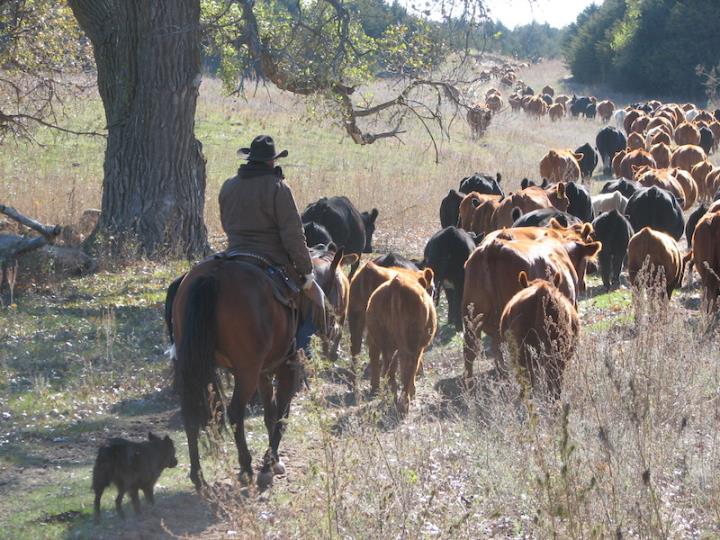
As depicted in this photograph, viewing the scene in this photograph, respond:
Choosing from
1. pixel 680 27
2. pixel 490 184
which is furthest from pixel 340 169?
pixel 680 27

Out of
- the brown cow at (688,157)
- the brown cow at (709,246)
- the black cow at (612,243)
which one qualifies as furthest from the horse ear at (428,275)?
the brown cow at (688,157)

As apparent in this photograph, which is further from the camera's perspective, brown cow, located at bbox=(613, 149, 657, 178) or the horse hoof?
brown cow, located at bbox=(613, 149, 657, 178)

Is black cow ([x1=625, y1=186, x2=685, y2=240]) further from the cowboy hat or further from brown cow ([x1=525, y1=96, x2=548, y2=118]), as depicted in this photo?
brown cow ([x1=525, y1=96, x2=548, y2=118])

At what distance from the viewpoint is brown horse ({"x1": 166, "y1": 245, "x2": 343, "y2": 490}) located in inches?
284

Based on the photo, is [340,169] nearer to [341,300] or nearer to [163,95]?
[163,95]

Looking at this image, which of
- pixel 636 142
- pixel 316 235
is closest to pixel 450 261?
pixel 316 235

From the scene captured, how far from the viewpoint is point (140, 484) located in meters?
6.97

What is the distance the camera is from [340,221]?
16188 mm

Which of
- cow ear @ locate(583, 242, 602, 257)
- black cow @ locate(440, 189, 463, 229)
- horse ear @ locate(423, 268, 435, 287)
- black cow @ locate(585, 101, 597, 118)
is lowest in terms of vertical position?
black cow @ locate(440, 189, 463, 229)

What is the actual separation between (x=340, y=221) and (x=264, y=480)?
887 centimetres

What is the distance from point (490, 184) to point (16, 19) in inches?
387

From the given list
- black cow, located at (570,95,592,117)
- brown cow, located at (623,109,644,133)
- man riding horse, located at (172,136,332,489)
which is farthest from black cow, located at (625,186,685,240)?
black cow, located at (570,95,592,117)

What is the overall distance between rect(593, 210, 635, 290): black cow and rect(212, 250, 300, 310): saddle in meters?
9.43

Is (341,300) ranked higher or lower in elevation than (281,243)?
lower
